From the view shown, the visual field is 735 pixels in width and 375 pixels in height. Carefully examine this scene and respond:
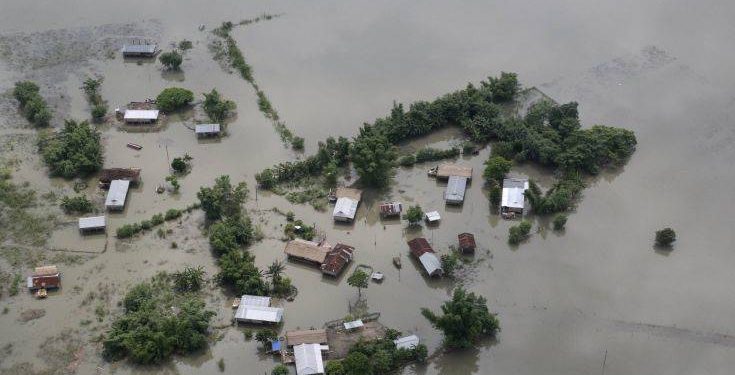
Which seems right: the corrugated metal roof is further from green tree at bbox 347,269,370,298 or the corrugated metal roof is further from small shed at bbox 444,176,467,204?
small shed at bbox 444,176,467,204

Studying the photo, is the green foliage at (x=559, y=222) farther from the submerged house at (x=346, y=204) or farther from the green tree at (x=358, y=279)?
the green tree at (x=358, y=279)

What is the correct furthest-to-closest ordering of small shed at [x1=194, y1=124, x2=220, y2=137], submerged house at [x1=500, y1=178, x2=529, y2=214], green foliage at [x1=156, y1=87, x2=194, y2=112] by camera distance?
green foliage at [x1=156, y1=87, x2=194, y2=112] → small shed at [x1=194, y1=124, x2=220, y2=137] → submerged house at [x1=500, y1=178, x2=529, y2=214]

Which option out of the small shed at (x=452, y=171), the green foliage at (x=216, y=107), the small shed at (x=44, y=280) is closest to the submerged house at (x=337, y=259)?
the small shed at (x=452, y=171)

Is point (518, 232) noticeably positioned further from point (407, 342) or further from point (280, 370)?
point (280, 370)

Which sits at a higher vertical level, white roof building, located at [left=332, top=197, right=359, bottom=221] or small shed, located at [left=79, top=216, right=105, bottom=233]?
white roof building, located at [left=332, top=197, right=359, bottom=221]

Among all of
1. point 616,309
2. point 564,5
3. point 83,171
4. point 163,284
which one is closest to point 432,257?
point 616,309

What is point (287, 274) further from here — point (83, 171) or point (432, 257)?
point (83, 171)

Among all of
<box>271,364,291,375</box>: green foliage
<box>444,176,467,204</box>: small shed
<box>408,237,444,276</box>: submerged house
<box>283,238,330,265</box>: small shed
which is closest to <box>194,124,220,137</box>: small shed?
<box>283,238,330,265</box>: small shed
